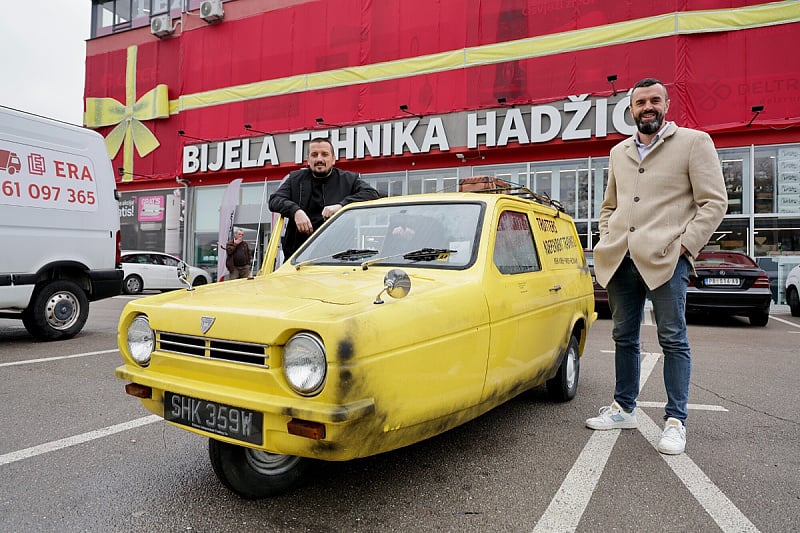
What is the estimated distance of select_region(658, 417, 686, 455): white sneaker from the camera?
3.04 meters

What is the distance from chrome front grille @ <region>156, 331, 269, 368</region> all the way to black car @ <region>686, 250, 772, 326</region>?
8607 millimetres

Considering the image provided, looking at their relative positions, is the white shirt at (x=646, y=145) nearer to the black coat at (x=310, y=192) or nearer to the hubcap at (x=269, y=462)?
the black coat at (x=310, y=192)

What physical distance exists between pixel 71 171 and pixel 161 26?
17.2 meters

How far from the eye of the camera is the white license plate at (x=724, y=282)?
9.00m

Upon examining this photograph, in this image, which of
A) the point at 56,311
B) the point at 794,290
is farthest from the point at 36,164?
the point at 794,290

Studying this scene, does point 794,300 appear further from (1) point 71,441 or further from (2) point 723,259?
(1) point 71,441

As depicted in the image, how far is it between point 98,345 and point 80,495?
449 centimetres

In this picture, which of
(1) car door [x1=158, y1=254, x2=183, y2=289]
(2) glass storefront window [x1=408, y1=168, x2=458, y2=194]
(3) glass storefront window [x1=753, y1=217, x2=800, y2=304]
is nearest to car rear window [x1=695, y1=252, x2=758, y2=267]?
(3) glass storefront window [x1=753, y1=217, x2=800, y2=304]

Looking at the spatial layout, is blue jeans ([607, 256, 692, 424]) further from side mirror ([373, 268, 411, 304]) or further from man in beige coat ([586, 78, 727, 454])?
side mirror ([373, 268, 411, 304])

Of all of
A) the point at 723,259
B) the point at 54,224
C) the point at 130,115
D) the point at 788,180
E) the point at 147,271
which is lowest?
the point at 147,271

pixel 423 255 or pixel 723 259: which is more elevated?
pixel 723 259

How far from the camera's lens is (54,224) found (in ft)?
21.0

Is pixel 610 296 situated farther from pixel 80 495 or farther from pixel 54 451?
pixel 54 451

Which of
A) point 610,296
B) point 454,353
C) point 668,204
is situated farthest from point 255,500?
point 668,204
